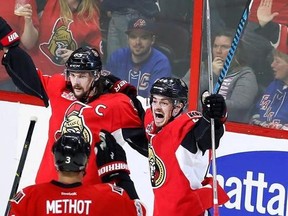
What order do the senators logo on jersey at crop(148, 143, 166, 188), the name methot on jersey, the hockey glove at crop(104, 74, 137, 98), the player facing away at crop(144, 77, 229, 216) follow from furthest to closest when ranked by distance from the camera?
the hockey glove at crop(104, 74, 137, 98)
the senators logo on jersey at crop(148, 143, 166, 188)
the player facing away at crop(144, 77, 229, 216)
the name methot on jersey

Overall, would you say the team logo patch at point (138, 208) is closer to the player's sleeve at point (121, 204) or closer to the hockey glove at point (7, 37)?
the player's sleeve at point (121, 204)

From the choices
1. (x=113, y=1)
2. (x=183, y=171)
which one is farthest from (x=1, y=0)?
(x=183, y=171)

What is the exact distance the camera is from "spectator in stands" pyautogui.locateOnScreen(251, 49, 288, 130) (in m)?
6.17

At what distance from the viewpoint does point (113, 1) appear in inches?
262

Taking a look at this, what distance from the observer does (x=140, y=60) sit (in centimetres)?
666

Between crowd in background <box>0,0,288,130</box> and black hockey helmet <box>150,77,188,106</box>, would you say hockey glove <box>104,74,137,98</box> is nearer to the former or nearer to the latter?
black hockey helmet <box>150,77,188,106</box>

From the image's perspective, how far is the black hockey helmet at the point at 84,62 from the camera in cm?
532

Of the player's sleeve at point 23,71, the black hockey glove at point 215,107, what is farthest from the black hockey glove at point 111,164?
the black hockey glove at point 215,107

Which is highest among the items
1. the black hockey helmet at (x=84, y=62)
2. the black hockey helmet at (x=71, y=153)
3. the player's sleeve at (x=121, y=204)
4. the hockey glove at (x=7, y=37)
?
the hockey glove at (x=7, y=37)

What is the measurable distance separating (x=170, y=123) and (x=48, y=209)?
51.0 inches

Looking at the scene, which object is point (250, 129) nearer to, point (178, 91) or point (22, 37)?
point (178, 91)

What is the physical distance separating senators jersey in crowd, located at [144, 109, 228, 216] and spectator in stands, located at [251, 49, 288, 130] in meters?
0.99

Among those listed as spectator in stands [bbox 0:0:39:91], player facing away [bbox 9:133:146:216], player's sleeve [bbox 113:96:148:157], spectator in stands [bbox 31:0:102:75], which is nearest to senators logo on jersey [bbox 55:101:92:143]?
player's sleeve [bbox 113:96:148:157]

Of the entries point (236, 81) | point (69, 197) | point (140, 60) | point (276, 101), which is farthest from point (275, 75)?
point (69, 197)
